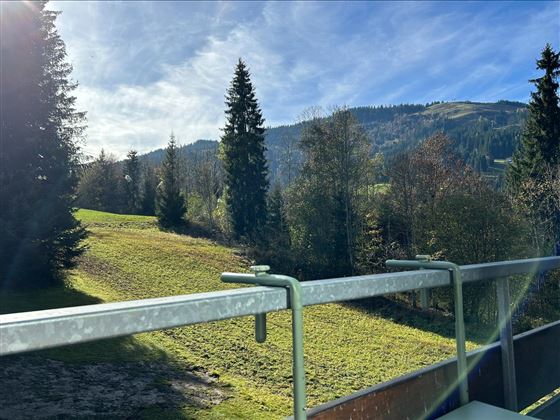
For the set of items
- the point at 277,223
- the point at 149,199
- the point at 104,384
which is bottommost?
the point at 104,384

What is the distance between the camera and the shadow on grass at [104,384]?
549 cm

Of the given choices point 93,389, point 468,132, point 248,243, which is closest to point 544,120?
point 248,243

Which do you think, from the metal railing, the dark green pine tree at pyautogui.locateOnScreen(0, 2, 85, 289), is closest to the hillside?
the dark green pine tree at pyautogui.locateOnScreen(0, 2, 85, 289)

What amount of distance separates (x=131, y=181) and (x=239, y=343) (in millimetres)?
40474

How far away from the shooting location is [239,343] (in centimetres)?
1066

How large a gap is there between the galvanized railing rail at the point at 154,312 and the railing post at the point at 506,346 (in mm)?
789

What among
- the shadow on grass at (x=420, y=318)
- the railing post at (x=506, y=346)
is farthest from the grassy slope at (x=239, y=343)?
the railing post at (x=506, y=346)

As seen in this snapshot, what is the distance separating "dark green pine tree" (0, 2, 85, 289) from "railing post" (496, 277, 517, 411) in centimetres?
1181

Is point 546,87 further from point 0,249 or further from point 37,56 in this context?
point 0,249

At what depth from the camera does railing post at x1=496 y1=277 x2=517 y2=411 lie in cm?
178

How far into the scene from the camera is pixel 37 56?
12.2 meters

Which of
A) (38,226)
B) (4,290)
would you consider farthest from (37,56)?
(4,290)

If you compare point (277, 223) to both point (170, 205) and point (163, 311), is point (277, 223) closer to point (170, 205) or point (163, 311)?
point (170, 205)

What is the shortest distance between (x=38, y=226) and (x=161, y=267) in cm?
853
